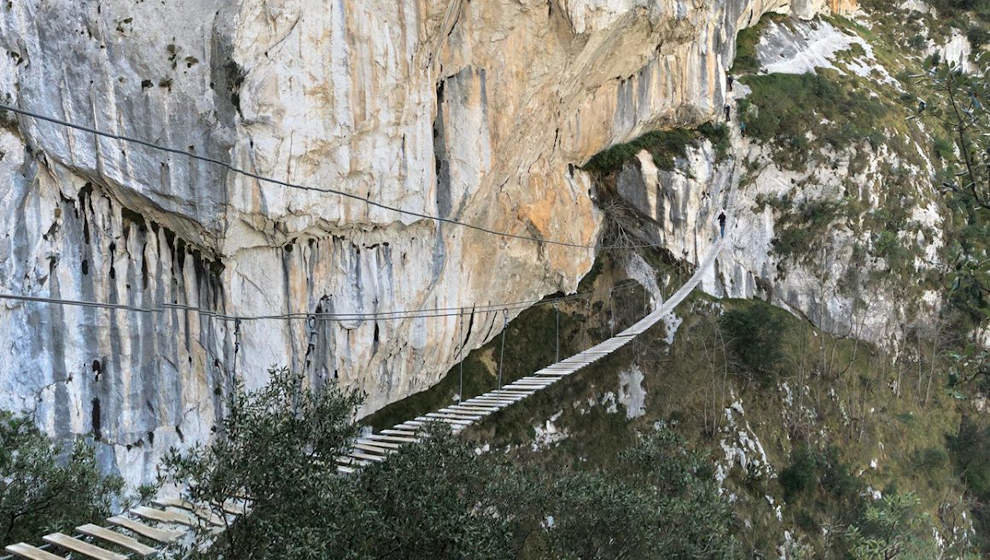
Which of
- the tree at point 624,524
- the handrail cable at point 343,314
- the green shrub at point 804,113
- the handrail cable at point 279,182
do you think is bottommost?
the tree at point 624,524

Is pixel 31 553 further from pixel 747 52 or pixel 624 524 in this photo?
pixel 747 52

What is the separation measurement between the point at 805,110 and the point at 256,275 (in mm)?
29775

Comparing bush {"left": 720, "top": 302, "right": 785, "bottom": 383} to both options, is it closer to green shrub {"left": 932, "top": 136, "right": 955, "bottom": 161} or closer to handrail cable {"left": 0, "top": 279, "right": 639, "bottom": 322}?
handrail cable {"left": 0, "top": 279, "right": 639, "bottom": 322}

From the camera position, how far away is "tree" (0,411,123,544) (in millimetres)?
9594

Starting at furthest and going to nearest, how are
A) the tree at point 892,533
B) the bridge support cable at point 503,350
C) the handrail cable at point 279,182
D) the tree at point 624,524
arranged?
the bridge support cable at point 503,350
the tree at point 892,533
the tree at point 624,524
the handrail cable at point 279,182

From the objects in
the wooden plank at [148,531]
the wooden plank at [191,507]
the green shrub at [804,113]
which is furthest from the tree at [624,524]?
the green shrub at [804,113]

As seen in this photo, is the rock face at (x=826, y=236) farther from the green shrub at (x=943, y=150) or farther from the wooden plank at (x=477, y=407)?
the wooden plank at (x=477, y=407)

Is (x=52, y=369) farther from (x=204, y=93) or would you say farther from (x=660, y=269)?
(x=660, y=269)

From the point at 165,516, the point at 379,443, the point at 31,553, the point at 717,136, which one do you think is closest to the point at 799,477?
the point at 717,136

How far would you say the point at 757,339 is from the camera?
30828mm

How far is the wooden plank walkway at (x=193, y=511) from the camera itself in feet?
25.8

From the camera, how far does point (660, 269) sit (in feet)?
99.1

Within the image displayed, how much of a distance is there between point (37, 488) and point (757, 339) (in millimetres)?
26326

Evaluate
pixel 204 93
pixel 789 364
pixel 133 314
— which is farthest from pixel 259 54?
pixel 789 364
